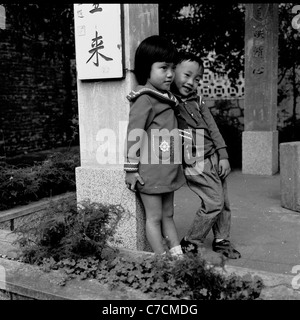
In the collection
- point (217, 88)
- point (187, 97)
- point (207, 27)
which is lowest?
point (187, 97)

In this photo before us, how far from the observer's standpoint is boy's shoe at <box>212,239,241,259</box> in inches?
142

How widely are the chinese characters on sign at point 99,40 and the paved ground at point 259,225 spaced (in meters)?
1.77

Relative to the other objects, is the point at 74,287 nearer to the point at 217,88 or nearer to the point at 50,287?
the point at 50,287

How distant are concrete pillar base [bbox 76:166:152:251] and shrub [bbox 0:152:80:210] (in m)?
1.33

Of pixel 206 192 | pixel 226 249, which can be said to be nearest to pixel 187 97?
pixel 206 192

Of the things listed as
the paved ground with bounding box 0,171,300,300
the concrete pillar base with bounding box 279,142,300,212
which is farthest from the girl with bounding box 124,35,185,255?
the concrete pillar base with bounding box 279,142,300,212

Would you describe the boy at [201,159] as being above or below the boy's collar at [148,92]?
below

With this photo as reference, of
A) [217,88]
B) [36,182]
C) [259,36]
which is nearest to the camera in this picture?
[36,182]

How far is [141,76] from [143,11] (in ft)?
1.60

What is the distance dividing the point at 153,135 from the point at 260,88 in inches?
197

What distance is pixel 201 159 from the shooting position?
11.5ft

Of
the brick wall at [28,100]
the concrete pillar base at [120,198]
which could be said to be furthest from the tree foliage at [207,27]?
the concrete pillar base at [120,198]

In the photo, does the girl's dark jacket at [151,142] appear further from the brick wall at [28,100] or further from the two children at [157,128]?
the brick wall at [28,100]

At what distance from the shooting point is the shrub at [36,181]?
4.37 metres
